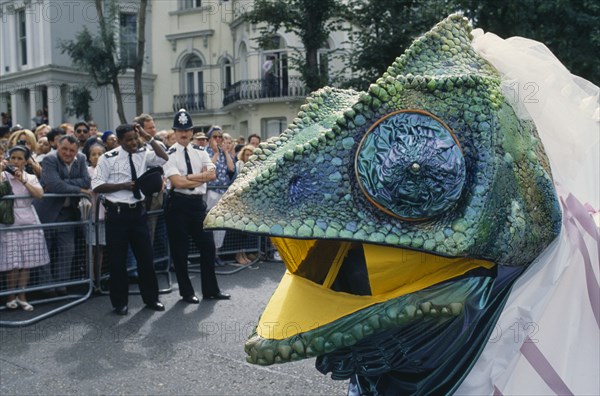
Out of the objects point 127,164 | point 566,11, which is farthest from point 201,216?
point 566,11

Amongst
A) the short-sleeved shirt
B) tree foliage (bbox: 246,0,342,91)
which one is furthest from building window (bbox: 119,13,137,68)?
the short-sleeved shirt

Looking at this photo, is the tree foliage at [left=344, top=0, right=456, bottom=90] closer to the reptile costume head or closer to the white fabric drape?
the white fabric drape

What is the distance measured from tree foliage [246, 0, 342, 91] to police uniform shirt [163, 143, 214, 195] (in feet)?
21.5

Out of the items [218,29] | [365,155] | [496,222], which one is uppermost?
[218,29]

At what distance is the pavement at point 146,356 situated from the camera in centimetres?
407

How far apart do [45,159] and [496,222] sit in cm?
581

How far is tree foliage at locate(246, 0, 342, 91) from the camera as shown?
41.3 ft

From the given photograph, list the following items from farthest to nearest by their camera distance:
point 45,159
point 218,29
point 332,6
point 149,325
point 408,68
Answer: point 218,29
point 332,6
point 45,159
point 149,325
point 408,68

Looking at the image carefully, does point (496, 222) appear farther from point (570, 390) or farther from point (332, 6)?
point (332, 6)

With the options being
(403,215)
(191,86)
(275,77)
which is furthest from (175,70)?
(403,215)

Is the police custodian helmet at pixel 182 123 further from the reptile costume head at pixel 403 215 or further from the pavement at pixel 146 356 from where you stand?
the reptile costume head at pixel 403 215

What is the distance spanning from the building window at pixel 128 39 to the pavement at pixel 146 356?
13.4 m

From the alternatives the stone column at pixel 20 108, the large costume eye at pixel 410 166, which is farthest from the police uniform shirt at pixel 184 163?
the stone column at pixel 20 108

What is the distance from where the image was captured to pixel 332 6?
41.3 ft
